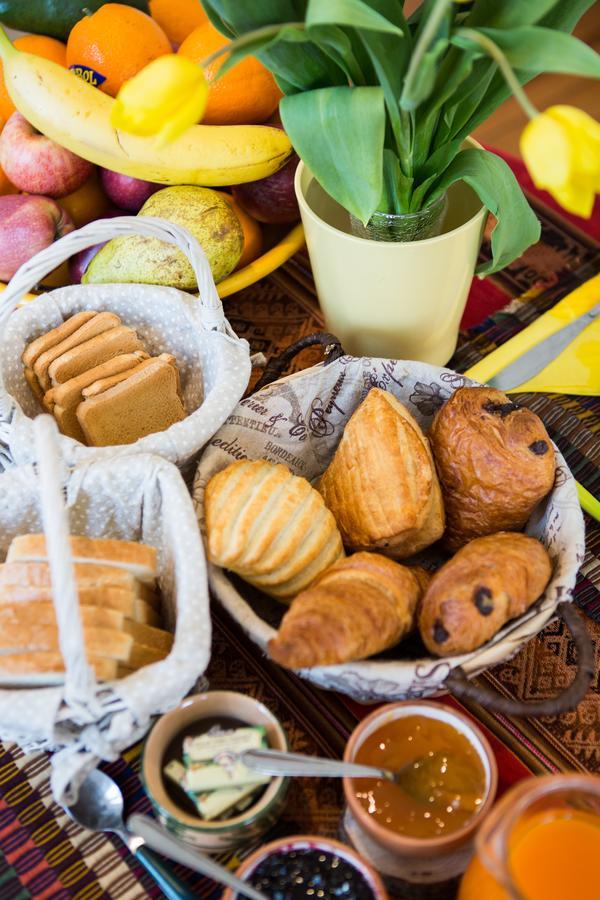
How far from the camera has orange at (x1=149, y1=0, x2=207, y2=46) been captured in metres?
1.17

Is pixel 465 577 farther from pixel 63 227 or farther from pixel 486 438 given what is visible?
pixel 63 227

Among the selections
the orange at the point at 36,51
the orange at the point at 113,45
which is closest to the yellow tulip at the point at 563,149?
the orange at the point at 113,45

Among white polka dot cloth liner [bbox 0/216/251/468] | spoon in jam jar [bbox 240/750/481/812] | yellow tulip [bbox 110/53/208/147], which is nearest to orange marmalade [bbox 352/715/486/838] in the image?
spoon in jam jar [bbox 240/750/481/812]

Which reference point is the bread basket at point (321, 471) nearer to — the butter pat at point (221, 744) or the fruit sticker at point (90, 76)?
the butter pat at point (221, 744)

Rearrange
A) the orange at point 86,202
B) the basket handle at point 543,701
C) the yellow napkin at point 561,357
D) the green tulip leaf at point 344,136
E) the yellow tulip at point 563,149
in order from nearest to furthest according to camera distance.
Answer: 1. the yellow tulip at point 563,149
2. the basket handle at point 543,701
3. the green tulip leaf at point 344,136
4. the yellow napkin at point 561,357
5. the orange at point 86,202

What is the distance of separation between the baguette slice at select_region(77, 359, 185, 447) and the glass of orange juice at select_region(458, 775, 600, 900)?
0.52m

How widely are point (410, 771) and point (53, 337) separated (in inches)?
22.3

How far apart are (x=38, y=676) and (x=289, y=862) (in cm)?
23

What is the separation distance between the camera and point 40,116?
936 millimetres

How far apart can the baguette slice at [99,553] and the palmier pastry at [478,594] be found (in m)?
0.24

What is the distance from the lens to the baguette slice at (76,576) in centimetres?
66

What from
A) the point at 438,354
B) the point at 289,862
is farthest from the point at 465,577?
the point at 438,354

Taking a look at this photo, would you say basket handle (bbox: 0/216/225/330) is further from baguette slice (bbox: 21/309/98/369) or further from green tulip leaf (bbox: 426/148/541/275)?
green tulip leaf (bbox: 426/148/541/275)

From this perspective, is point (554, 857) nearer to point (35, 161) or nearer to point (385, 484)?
A: point (385, 484)
